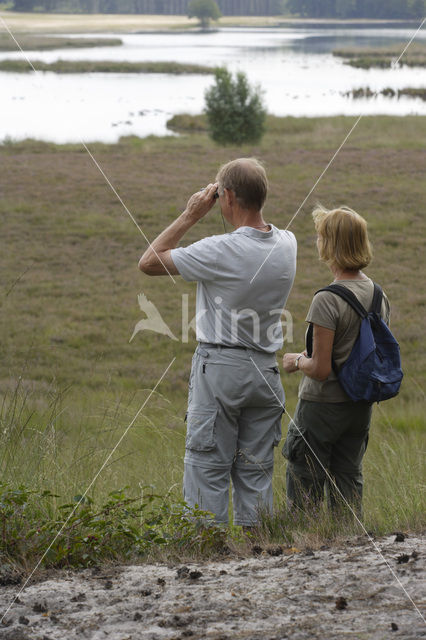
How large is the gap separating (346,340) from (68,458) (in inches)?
77.0

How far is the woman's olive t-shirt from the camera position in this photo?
10.2 feet

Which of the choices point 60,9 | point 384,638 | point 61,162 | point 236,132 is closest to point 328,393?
point 384,638

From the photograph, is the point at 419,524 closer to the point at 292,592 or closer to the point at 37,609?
the point at 292,592

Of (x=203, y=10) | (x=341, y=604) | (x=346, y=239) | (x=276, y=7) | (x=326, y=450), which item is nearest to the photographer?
(x=341, y=604)

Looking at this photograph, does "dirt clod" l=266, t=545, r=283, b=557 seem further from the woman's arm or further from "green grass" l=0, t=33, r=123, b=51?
"green grass" l=0, t=33, r=123, b=51

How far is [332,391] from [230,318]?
0.60 meters

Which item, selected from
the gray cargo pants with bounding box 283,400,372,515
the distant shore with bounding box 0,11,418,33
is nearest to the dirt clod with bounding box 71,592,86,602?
the gray cargo pants with bounding box 283,400,372,515

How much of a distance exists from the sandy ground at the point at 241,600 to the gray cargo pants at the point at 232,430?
0.48 metres

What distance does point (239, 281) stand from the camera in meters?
3.10

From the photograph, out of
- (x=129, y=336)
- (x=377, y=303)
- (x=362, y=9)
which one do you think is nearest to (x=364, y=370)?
(x=377, y=303)

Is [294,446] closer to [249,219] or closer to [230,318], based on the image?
[230,318]

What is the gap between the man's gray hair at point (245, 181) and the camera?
9.97 feet

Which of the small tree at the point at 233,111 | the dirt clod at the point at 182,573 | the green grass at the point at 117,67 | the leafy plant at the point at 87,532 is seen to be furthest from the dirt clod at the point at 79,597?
the green grass at the point at 117,67

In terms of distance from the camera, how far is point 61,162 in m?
27.3
